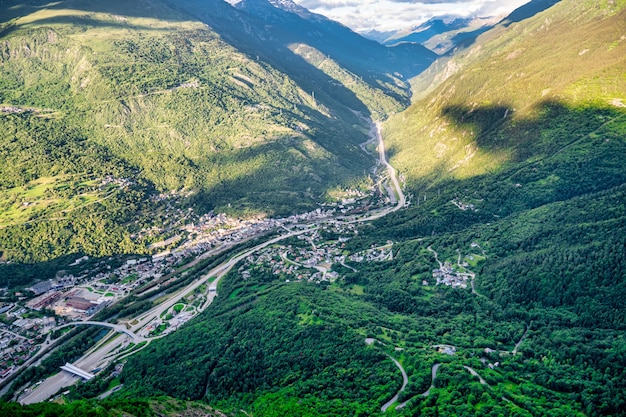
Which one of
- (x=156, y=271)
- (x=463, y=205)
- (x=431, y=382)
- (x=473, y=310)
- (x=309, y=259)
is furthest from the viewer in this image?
(x=463, y=205)

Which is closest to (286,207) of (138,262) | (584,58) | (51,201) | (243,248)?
(243,248)

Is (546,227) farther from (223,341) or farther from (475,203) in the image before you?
(223,341)

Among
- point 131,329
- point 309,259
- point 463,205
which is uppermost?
point 131,329

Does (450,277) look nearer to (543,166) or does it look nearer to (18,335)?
(543,166)

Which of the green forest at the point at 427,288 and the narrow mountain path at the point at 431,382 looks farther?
the green forest at the point at 427,288

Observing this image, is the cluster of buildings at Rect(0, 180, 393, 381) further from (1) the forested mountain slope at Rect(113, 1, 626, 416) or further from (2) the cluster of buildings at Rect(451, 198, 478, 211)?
(2) the cluster of buildings at Rect(451, 198, 478, 211)

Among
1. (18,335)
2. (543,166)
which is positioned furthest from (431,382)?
(543,166)

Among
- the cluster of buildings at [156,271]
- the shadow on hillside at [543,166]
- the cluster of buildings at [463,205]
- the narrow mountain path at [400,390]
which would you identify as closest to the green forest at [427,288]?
the narrow mountain path at [400,390]

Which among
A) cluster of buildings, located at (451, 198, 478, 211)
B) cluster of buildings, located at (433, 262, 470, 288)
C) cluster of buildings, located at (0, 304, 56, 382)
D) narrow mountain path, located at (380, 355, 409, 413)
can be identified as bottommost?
cluster of buildings, located at (433, 262, 470, 288)

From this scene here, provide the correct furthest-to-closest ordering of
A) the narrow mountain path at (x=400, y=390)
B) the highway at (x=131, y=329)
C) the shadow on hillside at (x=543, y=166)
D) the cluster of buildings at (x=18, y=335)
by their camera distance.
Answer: the shadow on hillside at (x=543, y=166)
the cluster of buildings at (x=18, y=335)
the highway at (x=131, y=329)
the narrow mountain path at (x=400, y=390)

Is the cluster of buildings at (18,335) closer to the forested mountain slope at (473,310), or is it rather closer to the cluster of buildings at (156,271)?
the cluster of buildings at (156,271)

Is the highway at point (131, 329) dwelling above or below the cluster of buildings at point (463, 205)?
above

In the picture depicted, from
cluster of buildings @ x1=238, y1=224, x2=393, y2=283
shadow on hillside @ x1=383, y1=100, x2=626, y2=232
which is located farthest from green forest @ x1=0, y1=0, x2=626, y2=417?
cluster of buildings @ x1=238, y1=224, x2=393, y2=283
